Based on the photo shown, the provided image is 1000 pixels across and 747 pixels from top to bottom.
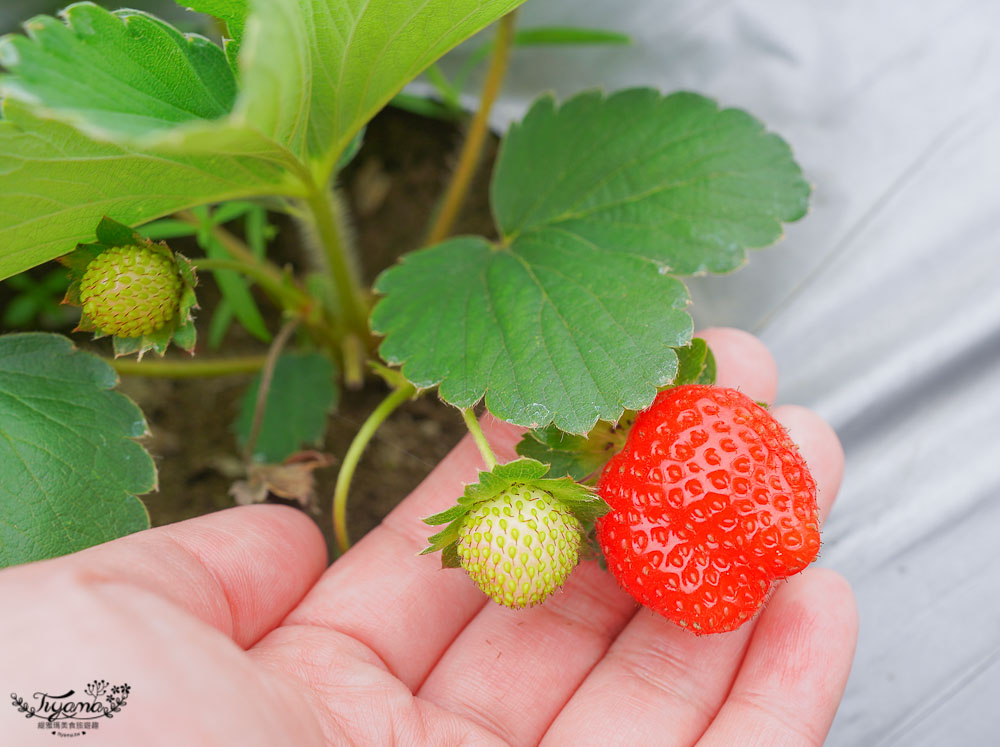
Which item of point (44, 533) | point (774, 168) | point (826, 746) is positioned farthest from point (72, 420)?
point (826, 746)

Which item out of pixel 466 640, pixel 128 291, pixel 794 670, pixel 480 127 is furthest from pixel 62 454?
pixel 794 670

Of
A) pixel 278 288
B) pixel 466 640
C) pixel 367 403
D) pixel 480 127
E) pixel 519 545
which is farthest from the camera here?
pixel 367 403

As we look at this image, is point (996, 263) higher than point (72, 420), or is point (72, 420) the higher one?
point (996, 263)

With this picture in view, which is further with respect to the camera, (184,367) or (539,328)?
(184,367)

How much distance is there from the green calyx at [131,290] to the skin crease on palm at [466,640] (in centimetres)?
20

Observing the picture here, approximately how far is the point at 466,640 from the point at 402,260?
18.0 inches

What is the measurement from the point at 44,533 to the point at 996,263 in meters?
1.28

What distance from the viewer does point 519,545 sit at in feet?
2.38

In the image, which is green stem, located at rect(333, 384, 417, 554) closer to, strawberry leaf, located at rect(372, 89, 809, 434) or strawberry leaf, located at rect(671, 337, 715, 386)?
strawberry leaf, located at rect(372, 89, 809, 434)

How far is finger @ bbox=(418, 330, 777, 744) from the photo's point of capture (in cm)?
92

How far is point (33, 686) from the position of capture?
2.04ft

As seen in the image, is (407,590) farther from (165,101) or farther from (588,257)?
(165,101)

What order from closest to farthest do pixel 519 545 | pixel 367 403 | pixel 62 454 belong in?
pixel 519 545
pixel 62 454
pixel 367 403

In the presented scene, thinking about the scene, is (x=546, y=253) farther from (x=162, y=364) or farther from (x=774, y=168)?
(x=162, y=364)
